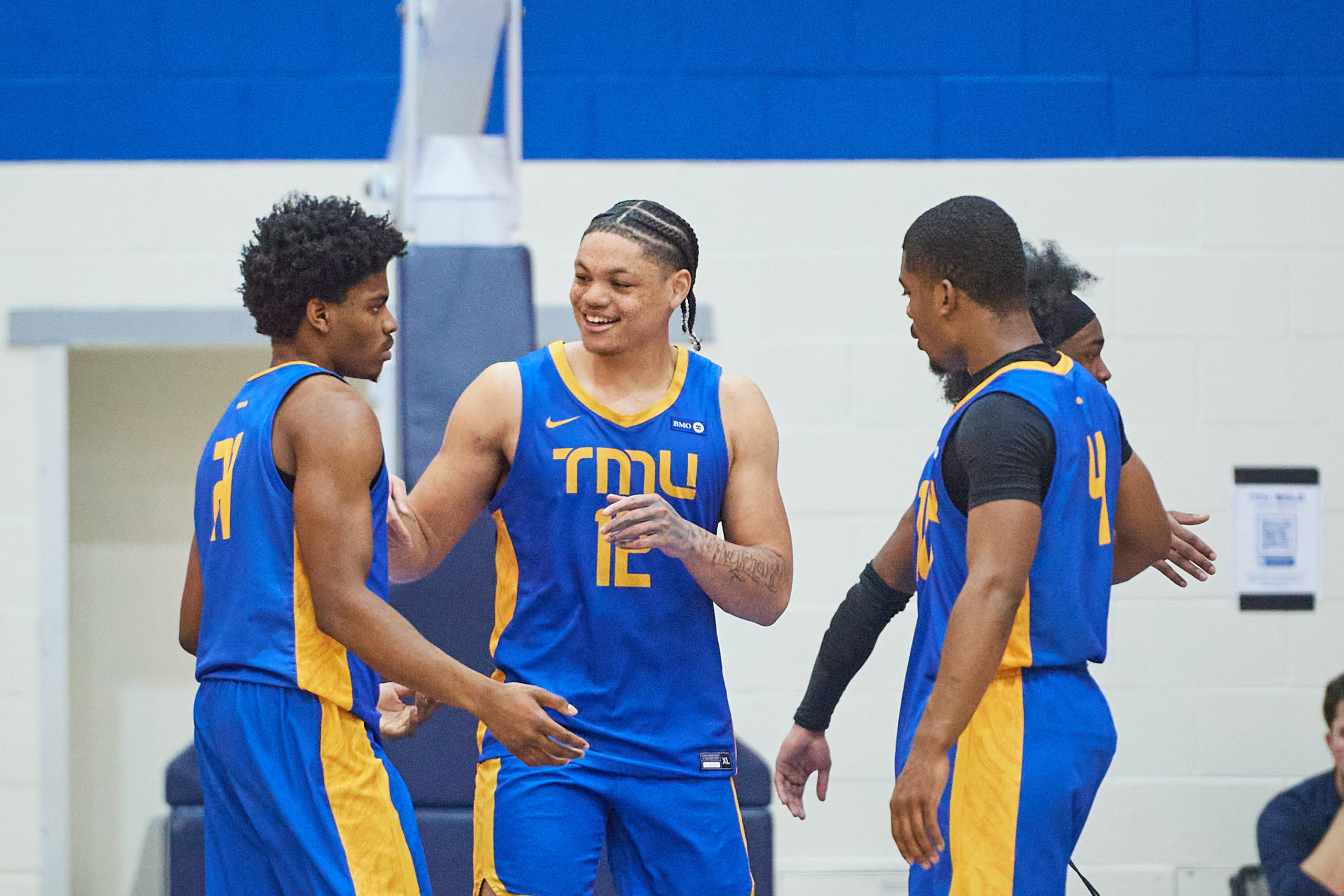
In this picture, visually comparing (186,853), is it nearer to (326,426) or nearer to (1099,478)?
(326,426)

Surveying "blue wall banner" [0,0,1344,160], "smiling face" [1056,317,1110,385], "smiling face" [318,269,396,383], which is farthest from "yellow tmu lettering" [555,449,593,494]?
"blue wall banner" [0,0,1344,160]

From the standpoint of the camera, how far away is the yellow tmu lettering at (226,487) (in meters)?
1.89

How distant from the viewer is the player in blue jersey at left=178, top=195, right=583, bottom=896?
72.6 inches

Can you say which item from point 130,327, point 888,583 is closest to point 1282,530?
point 888,583

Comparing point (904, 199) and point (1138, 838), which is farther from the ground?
point (904, 199)

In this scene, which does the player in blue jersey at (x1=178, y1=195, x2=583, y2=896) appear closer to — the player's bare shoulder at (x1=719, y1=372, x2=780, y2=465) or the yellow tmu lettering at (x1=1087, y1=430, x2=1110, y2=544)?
Answer: the player's bare shoulder at (x1=719, y1=372, x2=780, y2=465)

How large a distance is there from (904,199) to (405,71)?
5.32ft

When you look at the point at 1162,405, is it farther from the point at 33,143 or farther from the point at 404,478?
the point at 33,143

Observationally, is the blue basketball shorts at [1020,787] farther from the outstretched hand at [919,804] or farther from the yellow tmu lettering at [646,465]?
the yellow tmu lettering at [646,465]

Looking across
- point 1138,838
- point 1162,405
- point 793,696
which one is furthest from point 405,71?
point 1138,838

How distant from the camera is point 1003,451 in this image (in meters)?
1.88

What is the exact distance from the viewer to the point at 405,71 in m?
3.13

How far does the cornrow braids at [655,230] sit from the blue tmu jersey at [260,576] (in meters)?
0.59

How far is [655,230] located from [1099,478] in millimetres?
814
